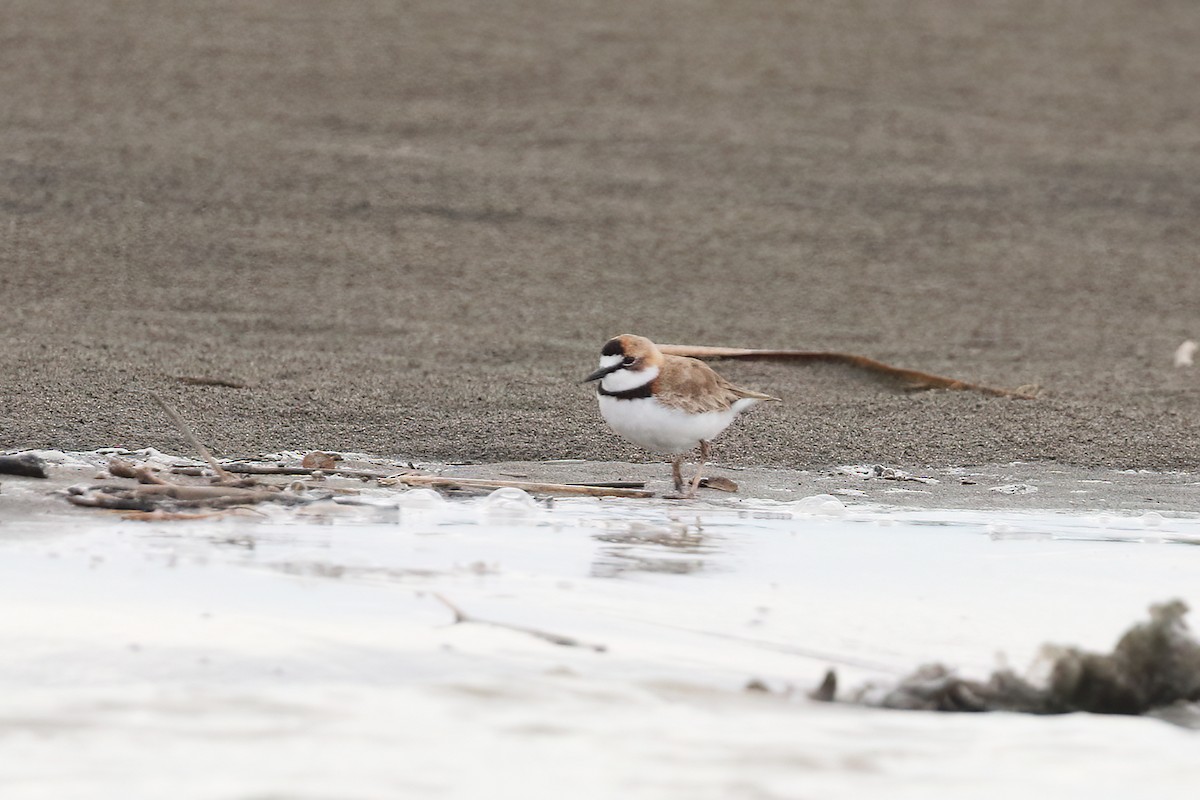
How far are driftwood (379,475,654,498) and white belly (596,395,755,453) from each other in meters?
0.22

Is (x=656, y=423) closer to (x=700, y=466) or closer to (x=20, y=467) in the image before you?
(x=700, y=466)

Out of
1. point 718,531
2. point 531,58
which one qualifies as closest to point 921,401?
point 718,531

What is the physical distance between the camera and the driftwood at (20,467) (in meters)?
5.34

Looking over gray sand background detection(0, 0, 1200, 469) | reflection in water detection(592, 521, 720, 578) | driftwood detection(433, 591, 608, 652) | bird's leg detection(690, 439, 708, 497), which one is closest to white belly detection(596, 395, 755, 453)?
bird's leg detection(690, 439, 708, 497)

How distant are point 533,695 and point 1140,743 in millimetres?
1195

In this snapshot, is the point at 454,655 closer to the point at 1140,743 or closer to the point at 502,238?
the point at 1140,743

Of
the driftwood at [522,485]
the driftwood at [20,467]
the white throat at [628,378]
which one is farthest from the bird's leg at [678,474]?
the driftwood at [20,467]

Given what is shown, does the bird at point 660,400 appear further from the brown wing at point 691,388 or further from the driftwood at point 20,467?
the driftwood at point 20,467

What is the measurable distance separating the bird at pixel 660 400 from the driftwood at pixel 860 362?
1.18 meters

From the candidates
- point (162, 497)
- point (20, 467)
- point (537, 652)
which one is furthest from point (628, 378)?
point (537, 652)

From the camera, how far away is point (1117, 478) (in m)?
6.62

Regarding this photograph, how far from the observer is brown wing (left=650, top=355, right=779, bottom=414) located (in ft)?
19.9

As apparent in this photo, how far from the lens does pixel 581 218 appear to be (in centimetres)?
1127

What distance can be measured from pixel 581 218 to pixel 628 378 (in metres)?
5.23
